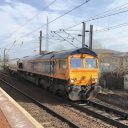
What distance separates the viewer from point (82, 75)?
1923 centimetres

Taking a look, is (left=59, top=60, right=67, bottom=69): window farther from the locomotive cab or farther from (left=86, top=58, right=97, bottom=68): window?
(left=86, top=58, right=97, bottom=68): window

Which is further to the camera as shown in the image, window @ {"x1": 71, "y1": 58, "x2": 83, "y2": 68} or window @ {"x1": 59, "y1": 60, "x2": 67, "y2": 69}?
window @ {"x1": 59, "y1": 60, "x2": 67, "y2": 69}

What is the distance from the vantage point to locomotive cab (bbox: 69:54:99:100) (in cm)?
1889

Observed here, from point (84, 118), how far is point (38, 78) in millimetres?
13963

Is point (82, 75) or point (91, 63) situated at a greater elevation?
point (91, 63)

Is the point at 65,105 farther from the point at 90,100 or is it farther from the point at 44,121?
the point at 44,121

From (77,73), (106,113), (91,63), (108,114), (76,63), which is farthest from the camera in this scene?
(91,63)

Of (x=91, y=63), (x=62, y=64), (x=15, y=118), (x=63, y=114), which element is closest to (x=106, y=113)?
(x=63, y=114)

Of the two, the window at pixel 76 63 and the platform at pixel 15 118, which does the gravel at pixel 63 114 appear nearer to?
the platform at pixel 15 118

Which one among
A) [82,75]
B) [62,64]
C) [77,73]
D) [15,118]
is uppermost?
[62,64]

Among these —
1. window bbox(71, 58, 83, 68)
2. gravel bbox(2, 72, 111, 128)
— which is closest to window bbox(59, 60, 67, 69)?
window bbox(71, 58, 83, 68)

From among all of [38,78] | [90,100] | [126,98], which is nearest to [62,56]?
[90,100]

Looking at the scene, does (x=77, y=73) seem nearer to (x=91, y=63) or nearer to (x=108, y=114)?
(x=91, y=63)

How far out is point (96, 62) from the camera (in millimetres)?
20156
